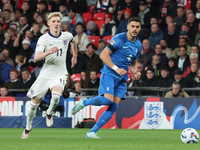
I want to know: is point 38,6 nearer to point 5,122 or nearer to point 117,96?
point 5,122

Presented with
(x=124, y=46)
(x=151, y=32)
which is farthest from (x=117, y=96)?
(x=151, y=32)

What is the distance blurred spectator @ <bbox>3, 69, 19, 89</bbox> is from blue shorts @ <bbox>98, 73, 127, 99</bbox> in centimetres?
784

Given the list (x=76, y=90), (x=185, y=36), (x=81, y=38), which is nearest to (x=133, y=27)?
(x=76, y=90)

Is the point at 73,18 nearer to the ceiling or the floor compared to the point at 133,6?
nearer to the floor

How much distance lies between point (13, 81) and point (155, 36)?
5679mm

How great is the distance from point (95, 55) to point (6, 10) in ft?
19.7

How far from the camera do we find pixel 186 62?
14445 mm

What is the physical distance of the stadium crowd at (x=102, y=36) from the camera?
14.4m

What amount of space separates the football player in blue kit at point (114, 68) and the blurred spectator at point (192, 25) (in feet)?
25.6

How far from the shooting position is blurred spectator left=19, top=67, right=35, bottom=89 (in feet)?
49.2

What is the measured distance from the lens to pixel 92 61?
15.7m

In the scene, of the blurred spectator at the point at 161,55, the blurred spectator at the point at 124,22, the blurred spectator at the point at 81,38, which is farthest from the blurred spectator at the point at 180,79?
the blurred spectator at the point at 81,38

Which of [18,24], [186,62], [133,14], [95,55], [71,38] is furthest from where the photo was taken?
[18,24]

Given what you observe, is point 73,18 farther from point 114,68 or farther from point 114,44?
point 114,68
